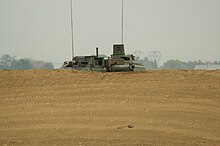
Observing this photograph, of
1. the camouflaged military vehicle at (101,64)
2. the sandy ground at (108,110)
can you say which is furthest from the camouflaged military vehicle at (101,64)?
the sandy ground at (108,110)

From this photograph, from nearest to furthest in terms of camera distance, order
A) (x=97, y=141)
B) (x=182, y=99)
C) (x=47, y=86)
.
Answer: (x=97, y=141) < (x=182, y=99) < (x=47, y=86)

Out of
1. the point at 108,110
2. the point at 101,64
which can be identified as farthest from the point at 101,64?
the point at 108,110

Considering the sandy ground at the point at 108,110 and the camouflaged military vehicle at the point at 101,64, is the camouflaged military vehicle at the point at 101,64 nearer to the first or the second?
the camouflaged military vehicle at the point at 101,64

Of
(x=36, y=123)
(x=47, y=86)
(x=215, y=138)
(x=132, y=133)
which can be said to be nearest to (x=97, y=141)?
(x=132, y=133)

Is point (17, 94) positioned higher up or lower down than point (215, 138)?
higher up

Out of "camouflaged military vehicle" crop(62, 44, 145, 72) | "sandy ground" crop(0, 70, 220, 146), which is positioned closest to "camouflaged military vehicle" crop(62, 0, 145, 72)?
"camouflaged military vehicle" crop(62, 44, 145, 72)

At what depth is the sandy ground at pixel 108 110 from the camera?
5.95m

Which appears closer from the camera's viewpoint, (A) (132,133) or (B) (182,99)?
(A) (132,133)

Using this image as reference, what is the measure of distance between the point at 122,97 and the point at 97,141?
1.72 m

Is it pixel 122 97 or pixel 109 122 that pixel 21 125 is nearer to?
pixel 109 122

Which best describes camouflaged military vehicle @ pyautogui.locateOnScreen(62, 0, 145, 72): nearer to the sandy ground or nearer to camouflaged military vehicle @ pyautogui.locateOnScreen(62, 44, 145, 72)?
camouflaged military vehicle @ pyautogui.locateOnScreen(62, 44, 145, 72)

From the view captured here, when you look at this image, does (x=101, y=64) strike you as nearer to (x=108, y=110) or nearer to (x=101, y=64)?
(x=101, y=64)

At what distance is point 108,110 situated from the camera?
6793mm

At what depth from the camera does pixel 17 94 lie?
7.56 metres
